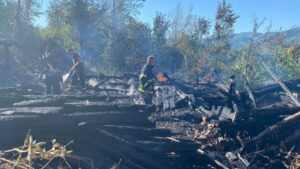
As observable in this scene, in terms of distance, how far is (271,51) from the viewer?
957 inches

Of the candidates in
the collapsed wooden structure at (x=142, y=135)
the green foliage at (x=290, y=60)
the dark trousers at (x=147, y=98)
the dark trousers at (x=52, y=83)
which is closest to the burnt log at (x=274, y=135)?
the collapsed wooden structure at (x=142, y=135)

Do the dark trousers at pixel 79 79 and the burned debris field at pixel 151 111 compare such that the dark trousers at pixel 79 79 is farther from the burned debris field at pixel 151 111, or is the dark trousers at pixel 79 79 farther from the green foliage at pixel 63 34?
the green foliage at pixel 63 34

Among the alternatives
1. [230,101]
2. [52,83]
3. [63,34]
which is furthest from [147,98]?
[63,34]

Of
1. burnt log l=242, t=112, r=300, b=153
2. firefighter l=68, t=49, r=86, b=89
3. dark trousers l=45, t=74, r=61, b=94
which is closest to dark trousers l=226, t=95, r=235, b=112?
burnt log l=242, t=112, r=300, b=153

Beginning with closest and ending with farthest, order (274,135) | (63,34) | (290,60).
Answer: (274,135)
(290,60)
(63,34)

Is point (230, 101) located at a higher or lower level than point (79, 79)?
lower

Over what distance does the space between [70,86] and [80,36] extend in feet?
59.9

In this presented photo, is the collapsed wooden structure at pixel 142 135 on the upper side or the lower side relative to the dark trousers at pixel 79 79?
lower

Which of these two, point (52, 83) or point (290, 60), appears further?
point (290, 60)

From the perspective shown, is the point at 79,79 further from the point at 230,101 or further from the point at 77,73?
the point at 230,101

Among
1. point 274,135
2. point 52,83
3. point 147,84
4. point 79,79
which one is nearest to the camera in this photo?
point 274,135

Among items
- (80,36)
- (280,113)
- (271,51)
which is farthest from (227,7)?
(280,113)

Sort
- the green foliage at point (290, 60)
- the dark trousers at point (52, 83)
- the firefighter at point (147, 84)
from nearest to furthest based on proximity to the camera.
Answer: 1. the firefighter at point (147, 84)
2. the dark trousers at point (52, 83)
3. the green foliage at point (290, 60)

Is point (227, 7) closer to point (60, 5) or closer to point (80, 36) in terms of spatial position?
point (80, 36)
